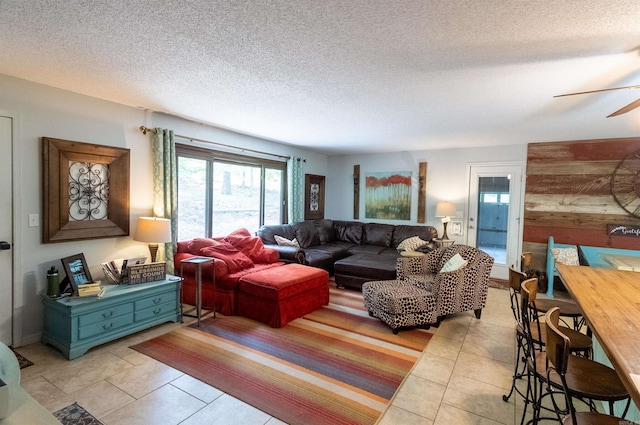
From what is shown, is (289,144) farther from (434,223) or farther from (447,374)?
(447,374)

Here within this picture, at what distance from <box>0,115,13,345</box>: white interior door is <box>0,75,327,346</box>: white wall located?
5cm

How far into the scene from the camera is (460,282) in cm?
354

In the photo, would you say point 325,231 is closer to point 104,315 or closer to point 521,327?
point 104,315

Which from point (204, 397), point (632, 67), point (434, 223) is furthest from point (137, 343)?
point (434, 223)

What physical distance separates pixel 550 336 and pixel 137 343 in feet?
10.6

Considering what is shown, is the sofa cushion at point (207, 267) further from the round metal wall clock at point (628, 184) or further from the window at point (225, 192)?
the round metal wall clock at point (628, 184)

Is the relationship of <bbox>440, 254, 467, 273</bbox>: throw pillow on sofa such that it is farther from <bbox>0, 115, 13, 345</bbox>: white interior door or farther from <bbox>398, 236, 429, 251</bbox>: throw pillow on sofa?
<bbox>0, 115, 13, 345</bbox>: white interior door

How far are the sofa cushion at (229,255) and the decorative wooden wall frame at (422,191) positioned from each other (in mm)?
3571

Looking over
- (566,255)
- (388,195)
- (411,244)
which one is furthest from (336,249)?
(566,255)

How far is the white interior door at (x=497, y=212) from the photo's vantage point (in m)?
5.46

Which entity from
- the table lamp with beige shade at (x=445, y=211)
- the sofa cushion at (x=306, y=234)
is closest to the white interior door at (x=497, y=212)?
the table lamp with beige shade at (x=445, y=211)

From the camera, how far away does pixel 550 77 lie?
2.53 m

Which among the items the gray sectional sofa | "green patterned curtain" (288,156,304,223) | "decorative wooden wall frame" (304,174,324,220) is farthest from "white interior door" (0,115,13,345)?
"decorative wooden wall frame" (304,174,324,220)

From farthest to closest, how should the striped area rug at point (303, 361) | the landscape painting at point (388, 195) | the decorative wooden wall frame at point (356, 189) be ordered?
1. the decorative wooden wall frame at point (356, 189)
2. the landscape painting at point (388, 195)
3. the striped area rug at point (303, 361)
